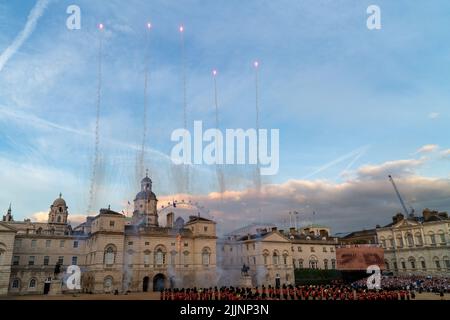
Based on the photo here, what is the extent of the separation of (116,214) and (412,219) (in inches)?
2528

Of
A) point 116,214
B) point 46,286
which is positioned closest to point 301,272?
point 116,214

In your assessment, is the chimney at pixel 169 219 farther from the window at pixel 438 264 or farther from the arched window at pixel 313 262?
the window at pixel 438 264

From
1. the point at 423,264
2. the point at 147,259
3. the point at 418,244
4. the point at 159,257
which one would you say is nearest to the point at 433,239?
the point at 418,244

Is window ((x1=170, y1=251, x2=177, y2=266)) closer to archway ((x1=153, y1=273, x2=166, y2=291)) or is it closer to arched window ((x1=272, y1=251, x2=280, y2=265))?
archway ((x1=153, y1=273, x2=166, y2=291))

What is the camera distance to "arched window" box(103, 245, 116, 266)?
55037 mm

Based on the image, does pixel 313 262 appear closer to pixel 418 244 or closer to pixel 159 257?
pixel 418 244

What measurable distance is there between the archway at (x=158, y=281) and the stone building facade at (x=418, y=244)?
172 ft

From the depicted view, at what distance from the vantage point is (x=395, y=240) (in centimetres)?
8150

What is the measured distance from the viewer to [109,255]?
55.4 metres

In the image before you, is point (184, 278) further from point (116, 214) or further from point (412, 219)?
point (412, 219)

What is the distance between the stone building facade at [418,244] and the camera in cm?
7156

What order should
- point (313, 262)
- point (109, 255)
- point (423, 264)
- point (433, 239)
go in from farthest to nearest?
1. point (313, 262)
2. point (423, 264)
3. point (433, 239)
4. point (109, 255)

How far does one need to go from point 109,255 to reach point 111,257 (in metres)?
0.45

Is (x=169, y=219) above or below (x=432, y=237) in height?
above
